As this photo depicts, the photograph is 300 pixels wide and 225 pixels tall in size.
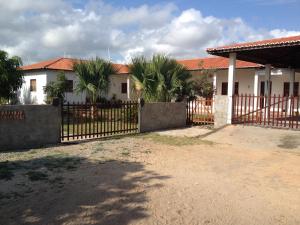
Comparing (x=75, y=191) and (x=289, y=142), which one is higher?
(x=289, y=142)

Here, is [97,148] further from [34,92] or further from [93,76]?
[34,92]

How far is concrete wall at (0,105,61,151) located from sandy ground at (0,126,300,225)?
0.79 meters

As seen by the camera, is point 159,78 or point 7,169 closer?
point 7,169

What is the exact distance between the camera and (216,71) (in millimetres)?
25469

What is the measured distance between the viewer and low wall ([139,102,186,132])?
1363 centimetres

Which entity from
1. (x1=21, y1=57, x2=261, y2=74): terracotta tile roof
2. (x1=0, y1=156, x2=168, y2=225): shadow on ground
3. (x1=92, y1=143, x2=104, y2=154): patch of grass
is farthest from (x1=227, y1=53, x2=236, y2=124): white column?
(x1=21, y1=57, x2=261, y2=74): terracotta tile roof

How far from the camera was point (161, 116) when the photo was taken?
1457 centimetres

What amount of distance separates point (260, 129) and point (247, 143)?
218cm

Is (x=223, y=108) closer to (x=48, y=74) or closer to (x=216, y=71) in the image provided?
(x=216, y=71)

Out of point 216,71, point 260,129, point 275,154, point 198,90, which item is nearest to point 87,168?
point 275,154

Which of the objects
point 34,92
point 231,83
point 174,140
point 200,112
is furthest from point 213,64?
point 174,140

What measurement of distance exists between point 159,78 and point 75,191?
1146 cm

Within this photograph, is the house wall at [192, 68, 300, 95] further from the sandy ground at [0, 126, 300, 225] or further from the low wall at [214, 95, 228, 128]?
the sandy ground at [0, 126, 300, 225]

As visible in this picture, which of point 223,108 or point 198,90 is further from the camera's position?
point 198,90
